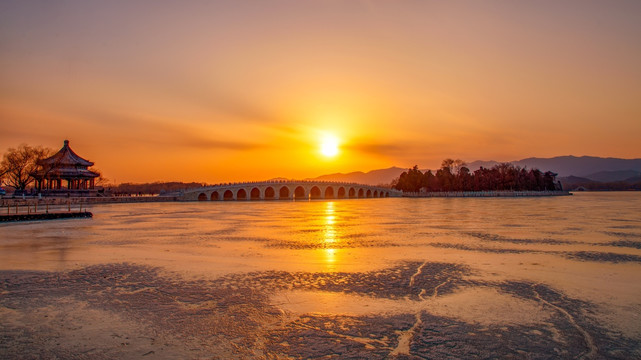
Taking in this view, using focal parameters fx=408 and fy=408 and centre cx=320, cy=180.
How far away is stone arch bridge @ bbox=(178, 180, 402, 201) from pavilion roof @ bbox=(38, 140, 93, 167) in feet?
66.8

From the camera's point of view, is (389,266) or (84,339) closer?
(84,339)

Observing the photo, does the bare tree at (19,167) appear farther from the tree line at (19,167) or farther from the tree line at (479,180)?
the tree line at (479,180)

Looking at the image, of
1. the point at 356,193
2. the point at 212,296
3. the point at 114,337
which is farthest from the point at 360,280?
the point at 356,193

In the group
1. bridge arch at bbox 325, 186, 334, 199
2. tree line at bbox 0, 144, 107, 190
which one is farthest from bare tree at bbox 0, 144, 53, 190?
bridge arch at bbox 325, 186, 334, 199

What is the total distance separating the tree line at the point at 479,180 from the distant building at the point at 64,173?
10696 centimetres

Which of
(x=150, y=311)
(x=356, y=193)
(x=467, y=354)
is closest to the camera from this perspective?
(x=467, y=354)

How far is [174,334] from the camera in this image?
290 inches

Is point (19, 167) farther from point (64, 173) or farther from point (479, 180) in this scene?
point (479, 180)

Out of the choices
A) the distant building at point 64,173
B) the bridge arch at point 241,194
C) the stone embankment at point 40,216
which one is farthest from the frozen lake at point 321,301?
the bridge arch at point 241,194

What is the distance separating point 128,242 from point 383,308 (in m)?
15.1

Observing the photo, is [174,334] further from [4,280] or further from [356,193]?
[356,193]

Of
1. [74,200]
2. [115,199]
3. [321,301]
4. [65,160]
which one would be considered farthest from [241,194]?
[321,301]

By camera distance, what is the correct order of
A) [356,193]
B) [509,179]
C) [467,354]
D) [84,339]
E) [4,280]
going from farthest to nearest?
[356,193] < [509,179] < [4,280] < [84,339] < [467,354]

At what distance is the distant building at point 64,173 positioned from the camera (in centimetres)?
6562
